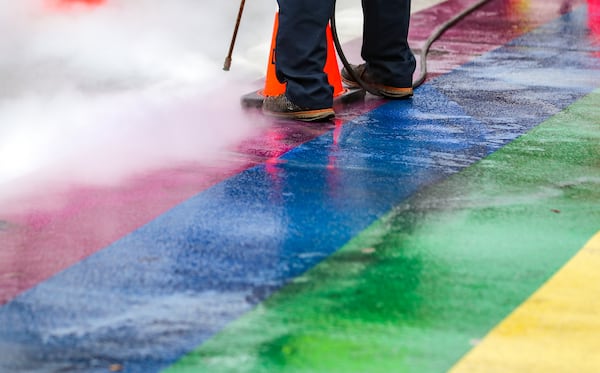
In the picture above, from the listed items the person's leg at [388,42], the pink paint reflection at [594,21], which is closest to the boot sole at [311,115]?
the person's leg at [388,42]

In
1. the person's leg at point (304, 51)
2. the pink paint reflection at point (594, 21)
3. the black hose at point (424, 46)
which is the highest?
the person's leg at point (304, 51)

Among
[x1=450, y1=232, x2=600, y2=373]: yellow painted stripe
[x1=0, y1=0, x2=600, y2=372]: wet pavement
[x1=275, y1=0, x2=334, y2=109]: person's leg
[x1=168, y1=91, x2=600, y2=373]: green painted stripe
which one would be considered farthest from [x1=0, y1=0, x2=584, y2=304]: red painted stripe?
[x1=450, y1=232, x2=600, y2=373]: yellow painted stripe

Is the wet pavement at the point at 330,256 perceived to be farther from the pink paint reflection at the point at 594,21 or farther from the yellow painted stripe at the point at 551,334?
the pink paint reflection at the point at 594,21

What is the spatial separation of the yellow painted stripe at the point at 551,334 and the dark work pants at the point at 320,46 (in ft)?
6.52

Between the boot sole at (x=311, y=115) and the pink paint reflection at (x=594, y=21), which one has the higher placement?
the boot sole at (x=311, y=115)

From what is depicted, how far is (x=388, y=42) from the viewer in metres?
5.12

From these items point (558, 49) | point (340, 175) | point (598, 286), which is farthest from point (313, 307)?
point (558, 49)

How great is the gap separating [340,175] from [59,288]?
53.9 inches

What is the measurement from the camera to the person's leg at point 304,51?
14.8ft

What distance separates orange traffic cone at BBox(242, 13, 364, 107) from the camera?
4.97 metres

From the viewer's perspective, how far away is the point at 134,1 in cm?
814

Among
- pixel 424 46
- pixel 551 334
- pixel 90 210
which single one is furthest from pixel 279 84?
pixel 551 334

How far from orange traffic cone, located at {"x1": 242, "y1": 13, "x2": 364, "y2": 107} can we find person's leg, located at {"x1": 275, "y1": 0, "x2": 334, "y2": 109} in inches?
6.9

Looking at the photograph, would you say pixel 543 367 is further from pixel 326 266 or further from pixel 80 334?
pixel 80 334
